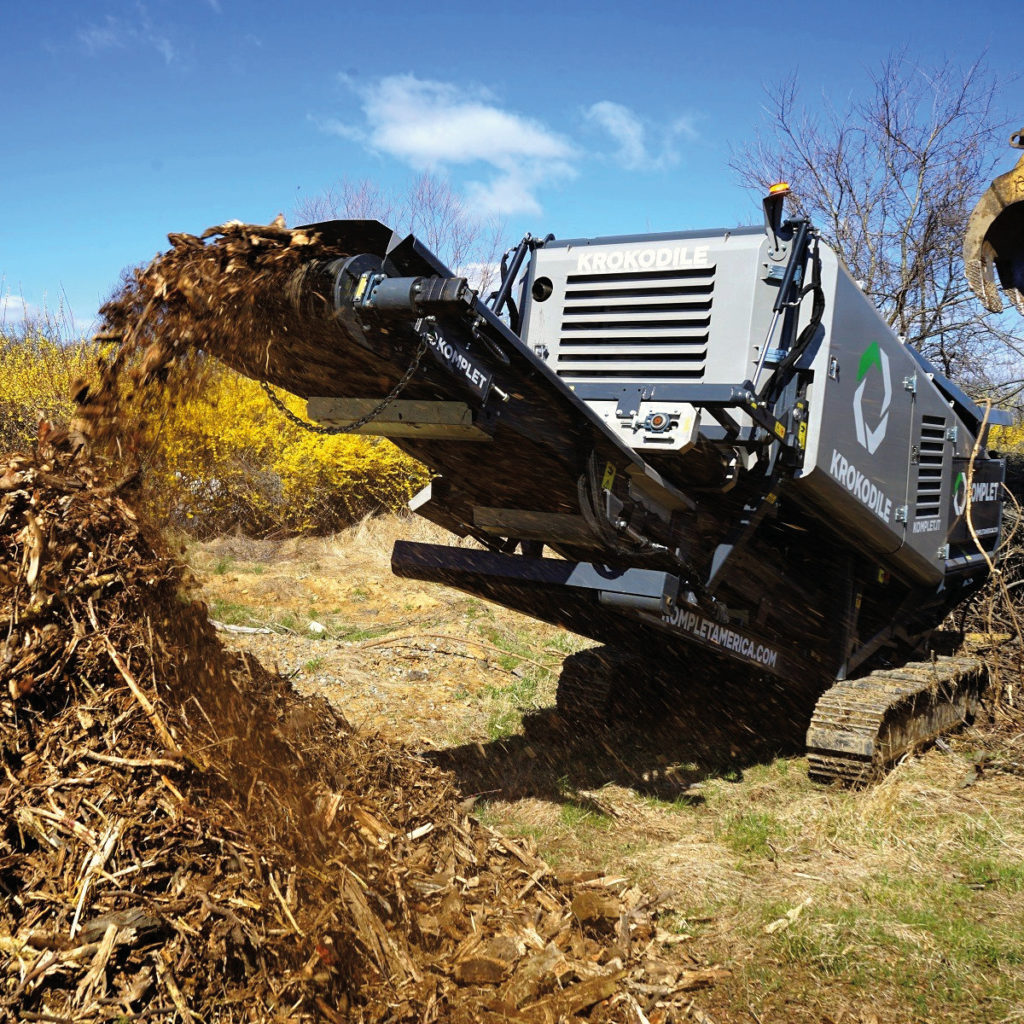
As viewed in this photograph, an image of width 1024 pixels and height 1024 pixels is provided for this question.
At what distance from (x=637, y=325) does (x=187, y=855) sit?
135 inches

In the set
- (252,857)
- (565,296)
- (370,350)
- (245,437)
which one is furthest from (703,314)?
(245,437)

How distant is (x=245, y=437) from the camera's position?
1394cm

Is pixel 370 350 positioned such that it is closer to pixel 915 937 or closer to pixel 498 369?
pixel 498 369

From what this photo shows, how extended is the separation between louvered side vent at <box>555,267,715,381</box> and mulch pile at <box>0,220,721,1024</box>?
7.18 feet

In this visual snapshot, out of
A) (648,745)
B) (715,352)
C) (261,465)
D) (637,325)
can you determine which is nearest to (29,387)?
(261,465)

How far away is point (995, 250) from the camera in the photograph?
11.5 feet

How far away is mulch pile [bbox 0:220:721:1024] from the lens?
2.76 meters

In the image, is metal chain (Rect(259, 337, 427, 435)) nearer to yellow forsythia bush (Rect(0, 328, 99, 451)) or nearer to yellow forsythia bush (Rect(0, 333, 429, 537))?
yellow forsythia bush (Rect(0, 333, 429, 537))

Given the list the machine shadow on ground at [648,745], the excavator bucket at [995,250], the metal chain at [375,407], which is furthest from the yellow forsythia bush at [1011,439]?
the metal chain at [375,407]

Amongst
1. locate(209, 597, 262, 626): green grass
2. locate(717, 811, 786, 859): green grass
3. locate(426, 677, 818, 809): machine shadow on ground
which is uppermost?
locate(209, 597, 262, 626): green grass

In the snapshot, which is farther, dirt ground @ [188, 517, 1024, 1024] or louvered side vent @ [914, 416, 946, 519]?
louvered side vent @ [914, 416, 946, 519]

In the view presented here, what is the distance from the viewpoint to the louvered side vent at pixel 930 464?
6.60 metres

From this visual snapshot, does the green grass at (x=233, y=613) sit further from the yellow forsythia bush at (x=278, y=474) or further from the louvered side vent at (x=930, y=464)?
the louvered side vent at (x=930, y=464)

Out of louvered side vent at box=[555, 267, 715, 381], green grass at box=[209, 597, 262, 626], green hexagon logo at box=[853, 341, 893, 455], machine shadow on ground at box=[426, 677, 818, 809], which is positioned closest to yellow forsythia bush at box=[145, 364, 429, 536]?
green grass at box=[209, 597, 262, 626]
